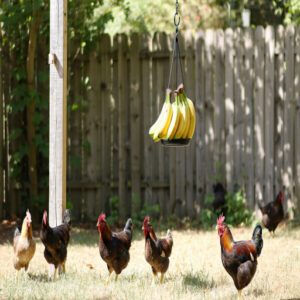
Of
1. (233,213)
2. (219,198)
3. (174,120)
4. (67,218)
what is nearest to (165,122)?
(174,120)

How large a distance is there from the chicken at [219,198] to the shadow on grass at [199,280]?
342 cm

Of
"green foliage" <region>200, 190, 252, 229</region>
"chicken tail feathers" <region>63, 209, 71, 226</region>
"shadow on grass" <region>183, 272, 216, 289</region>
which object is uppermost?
"chicken tail feathers" <region>63, 209, 71, 226</region>

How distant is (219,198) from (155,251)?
13.6ft

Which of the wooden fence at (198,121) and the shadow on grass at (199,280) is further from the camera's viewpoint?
the wooden fence at (198,121)

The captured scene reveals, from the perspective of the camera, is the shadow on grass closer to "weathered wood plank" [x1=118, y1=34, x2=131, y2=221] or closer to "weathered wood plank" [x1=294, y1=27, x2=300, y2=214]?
"weathered wood plank" [x1=294, y1=27, x2=300, y2=214]

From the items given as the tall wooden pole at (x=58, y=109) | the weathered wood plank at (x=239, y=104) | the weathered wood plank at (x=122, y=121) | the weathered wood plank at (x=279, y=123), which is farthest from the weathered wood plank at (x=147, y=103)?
the tall wooden pole at (x=58, y=109)

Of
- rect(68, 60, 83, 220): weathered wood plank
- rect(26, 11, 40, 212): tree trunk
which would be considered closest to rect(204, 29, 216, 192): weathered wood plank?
rect(68, 60, 83, 220): weathered wood plank

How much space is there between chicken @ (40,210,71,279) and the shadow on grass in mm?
1368

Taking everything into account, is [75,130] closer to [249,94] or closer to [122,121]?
[122,121]

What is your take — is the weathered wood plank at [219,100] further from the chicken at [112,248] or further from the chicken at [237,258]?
the chicken at [237,258]

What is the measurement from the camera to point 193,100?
12.5m

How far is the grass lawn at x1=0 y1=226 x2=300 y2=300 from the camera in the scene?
7.80m

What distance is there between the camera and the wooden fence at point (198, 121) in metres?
12.2

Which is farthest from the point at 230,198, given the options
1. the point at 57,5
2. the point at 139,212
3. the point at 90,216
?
the point at 57,5
